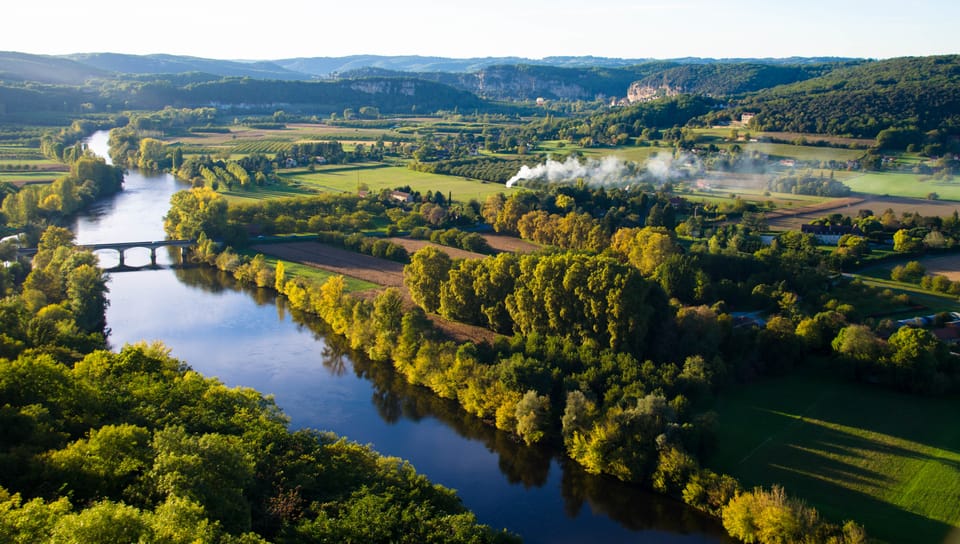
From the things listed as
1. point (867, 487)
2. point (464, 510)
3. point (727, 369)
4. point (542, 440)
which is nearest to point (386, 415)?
point (542, 440)

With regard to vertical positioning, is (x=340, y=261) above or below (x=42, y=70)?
below

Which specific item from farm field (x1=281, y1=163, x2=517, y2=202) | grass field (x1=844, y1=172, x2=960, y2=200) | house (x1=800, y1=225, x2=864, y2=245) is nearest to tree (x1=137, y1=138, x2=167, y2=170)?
farm field (x1=281, y1=163, x2=517, y2=202)

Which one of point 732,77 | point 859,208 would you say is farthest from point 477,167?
point 732,77

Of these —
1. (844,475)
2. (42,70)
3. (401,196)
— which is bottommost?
(844,475)

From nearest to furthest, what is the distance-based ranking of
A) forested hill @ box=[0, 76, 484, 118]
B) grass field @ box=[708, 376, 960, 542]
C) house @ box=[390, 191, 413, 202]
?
grass field @ box=[708, 376, 960, 542], house @ box=[390, 191, 413, 202], forested hill @ box=[0, 76, 484, 118]

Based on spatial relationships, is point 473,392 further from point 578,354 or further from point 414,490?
point 414,490

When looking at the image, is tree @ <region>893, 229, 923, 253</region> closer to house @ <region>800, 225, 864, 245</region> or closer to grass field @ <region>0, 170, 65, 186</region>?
house @ <region>800, 225, 864, 245</region>

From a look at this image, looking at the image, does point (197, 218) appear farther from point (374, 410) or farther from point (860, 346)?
point (860, 346)
